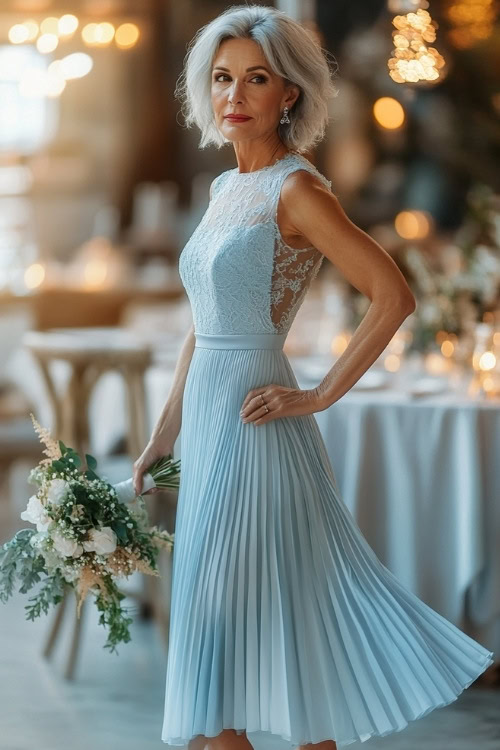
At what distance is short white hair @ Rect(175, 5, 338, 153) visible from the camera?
7.70 feet

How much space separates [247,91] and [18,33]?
617 cm

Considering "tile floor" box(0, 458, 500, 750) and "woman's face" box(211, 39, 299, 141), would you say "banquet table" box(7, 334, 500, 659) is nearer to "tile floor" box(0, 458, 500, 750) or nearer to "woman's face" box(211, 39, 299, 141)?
"tile floor" box(0, 458, 500, 750)

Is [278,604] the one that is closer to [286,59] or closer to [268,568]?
[268,568]

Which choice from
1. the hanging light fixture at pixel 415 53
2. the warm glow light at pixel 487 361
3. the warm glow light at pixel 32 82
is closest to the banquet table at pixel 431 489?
the warm glow light at pixel 487 361

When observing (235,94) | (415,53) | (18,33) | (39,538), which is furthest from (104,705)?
(18,33)

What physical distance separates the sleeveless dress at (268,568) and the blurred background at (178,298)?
1.01m

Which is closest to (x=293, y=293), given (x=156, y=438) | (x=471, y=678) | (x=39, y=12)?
(x=156, y=438)

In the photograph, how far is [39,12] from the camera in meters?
8.66

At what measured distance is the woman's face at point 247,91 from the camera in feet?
7.77

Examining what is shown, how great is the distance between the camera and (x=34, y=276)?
8.35m

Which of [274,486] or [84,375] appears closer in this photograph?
[274,486]

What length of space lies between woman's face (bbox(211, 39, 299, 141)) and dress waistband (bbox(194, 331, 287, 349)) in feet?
1.33

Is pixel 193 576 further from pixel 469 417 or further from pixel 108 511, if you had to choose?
pixel 469 417

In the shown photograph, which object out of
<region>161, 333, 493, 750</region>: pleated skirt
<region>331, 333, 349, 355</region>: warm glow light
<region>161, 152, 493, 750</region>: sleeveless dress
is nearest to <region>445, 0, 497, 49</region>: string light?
<region>331, 333, 349, 355</region>: warm glow light
